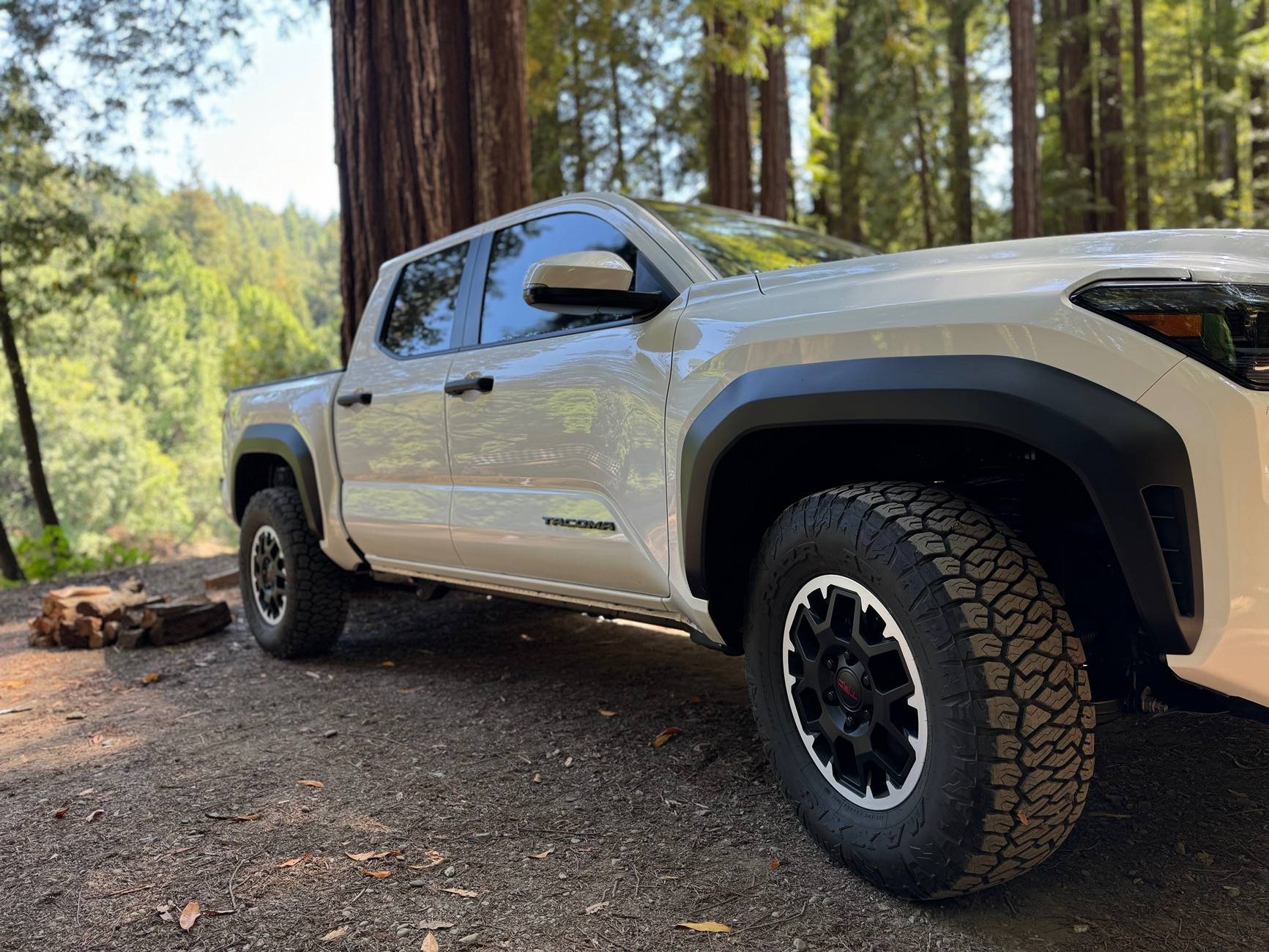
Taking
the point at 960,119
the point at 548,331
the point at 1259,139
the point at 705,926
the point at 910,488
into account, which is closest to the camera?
the point at 705,926

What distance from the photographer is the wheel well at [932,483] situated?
244 cm

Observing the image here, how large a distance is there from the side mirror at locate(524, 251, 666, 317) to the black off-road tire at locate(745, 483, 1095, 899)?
104cm

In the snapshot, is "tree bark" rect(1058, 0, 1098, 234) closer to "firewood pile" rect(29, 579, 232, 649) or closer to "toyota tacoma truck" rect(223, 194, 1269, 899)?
"firewood pile" rect(29, 579, 232, 649)

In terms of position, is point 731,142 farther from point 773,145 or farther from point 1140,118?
point 1140,118

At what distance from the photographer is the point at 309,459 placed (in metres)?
5.01

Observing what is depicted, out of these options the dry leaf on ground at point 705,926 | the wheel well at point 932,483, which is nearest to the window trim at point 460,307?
the wheel well at point 932,483

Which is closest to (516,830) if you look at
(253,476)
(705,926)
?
(705,926)

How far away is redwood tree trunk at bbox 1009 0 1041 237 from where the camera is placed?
13.5m

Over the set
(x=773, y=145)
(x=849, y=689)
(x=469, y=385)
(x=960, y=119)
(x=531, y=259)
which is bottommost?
(x=849, y=689)

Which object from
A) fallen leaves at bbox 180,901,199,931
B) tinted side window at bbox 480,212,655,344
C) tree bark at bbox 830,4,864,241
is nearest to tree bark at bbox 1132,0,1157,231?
tree bark at bbox 830,4,864,241

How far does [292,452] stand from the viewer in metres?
5.09

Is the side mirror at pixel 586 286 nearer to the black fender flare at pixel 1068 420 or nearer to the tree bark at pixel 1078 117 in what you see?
the black fender flare at pixel 1068 420

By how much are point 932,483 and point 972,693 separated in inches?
23.1

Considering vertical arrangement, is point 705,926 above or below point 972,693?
below
